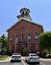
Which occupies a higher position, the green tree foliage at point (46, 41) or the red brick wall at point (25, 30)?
the red brick wall at point (25, 30)

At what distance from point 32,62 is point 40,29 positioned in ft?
124

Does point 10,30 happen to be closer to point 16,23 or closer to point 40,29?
point 16,23

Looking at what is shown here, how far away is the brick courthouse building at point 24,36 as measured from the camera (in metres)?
66.7

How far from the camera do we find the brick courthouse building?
2625 inches

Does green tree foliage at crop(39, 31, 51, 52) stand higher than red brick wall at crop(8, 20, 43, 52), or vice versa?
red brick wall at crop(8, 20, 43, 52)

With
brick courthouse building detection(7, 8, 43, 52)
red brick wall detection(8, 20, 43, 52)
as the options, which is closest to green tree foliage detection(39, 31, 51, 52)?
brick courthouse building detection(7, 8, 43, 52)

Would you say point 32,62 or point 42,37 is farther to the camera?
point 42,37

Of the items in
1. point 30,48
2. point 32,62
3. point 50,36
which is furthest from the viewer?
point 30,48

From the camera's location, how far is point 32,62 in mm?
29703

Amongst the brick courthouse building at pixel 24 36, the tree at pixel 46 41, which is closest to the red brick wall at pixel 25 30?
the brick courthouse building at pixel 24 36

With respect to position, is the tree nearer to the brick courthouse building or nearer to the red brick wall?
the brick courthouse building

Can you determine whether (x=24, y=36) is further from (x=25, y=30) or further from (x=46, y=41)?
(x=46, y=41)

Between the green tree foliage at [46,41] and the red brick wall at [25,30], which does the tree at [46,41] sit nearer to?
the green tree foliage at [46,41]

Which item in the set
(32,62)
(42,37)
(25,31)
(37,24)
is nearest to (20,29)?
(25,31)
